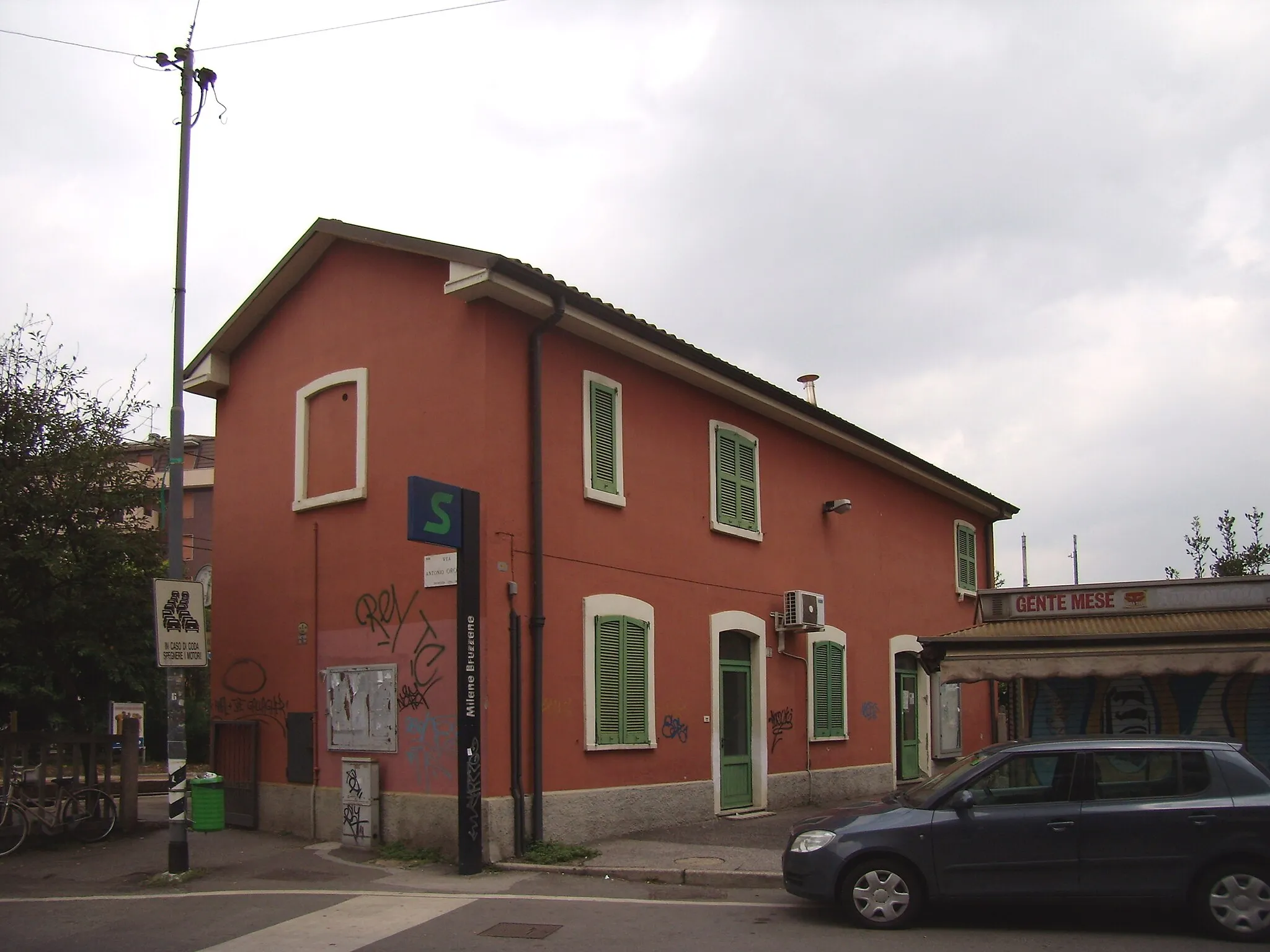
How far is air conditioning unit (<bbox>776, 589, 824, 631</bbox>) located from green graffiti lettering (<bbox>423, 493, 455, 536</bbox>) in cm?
725

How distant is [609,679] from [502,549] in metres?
2.35

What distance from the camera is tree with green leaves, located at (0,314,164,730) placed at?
1427cm

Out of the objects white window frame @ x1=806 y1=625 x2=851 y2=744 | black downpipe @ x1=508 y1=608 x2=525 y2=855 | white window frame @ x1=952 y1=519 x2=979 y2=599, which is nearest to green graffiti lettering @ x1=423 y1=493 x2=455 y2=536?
black downpipe @ x1=508 y1=608 x2=525 y2=855

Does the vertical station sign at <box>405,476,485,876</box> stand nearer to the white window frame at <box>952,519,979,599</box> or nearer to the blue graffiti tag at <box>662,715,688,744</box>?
the blue graffiti tag at <box>662,715,688,744</box>

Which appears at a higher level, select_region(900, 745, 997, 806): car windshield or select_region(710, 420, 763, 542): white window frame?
select_region(710, 420, 763, 542): white window frame

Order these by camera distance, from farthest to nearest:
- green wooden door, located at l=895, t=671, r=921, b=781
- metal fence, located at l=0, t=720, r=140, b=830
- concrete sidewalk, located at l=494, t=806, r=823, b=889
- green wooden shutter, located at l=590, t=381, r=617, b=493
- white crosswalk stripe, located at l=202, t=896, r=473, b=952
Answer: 1. green wooden door, located at l=895, t=671, r=921, b=781
2. green wooden shutter, located at l=590, t=381, r=617, b=493
3. metal fence, located at l=0, t=720, r=140, b=830
4. concrete sidewalk, located at l=494, t=806, r=823, b=889
5. white crosswalk stripe, located at l=202, t=896, r=473, b=952

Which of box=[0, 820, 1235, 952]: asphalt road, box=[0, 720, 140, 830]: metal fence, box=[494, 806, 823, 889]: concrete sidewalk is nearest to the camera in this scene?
box=[0, 820, 1235, 952]: asphalt road

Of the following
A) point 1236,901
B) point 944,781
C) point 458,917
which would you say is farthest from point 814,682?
point 1236,901

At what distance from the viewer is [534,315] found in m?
13.2

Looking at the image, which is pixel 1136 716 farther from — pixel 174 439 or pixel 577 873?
pixel 174 439

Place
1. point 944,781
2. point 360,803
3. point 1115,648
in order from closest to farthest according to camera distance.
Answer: point 944,781 → point 360,803 → point 1115,648

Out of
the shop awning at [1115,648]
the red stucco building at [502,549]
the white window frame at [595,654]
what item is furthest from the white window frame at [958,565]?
the white window frame at [595,654]

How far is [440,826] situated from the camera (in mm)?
12016

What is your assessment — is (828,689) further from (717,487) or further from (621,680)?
(621,680)
